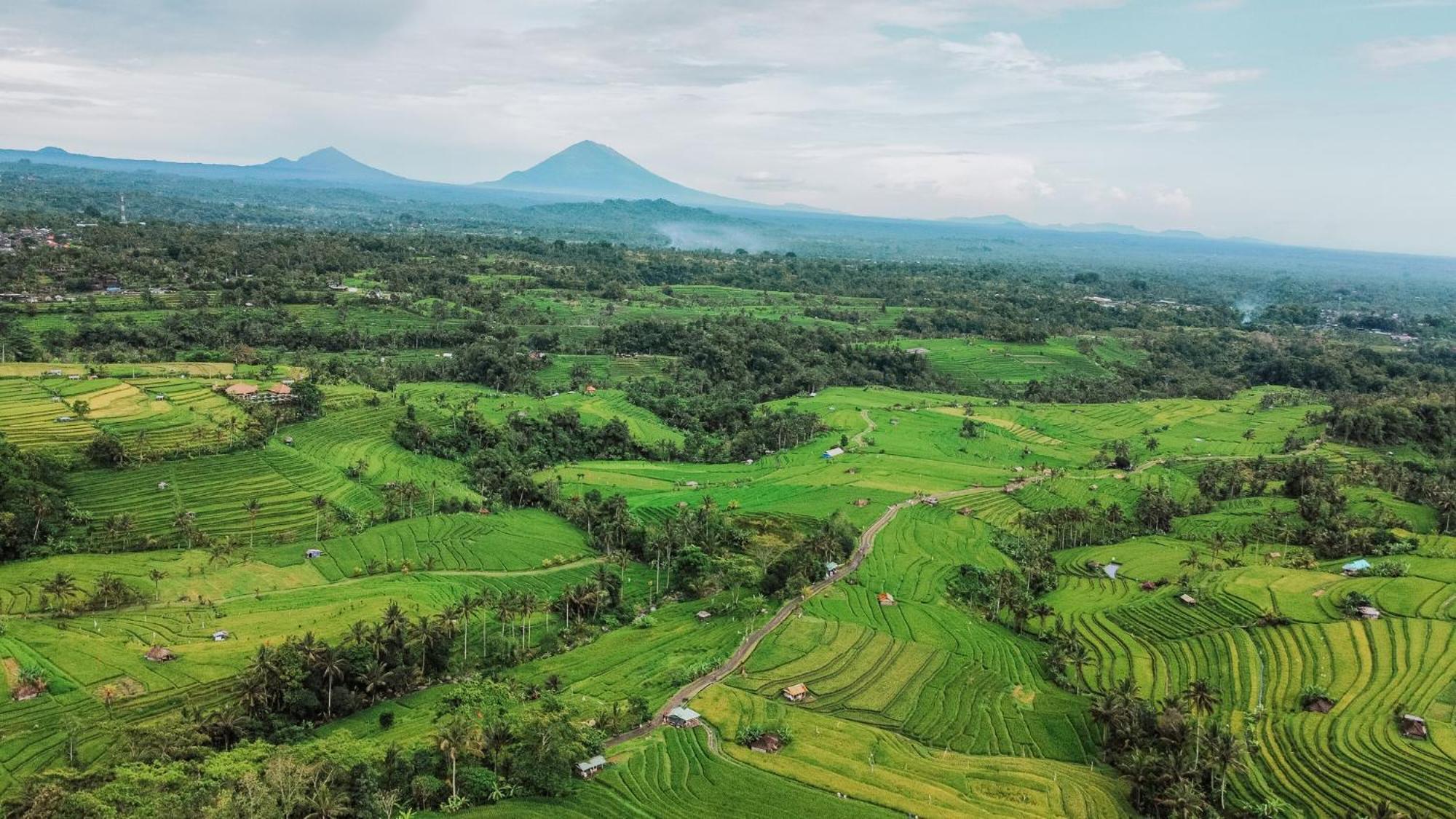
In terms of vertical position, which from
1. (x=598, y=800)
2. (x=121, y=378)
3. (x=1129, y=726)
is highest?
(x=121, y=378)

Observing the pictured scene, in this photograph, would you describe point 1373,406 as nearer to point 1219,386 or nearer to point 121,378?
point 1219,386

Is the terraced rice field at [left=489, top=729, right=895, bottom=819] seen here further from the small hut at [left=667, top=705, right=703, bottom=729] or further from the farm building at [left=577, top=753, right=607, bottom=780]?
the small hut at [left=667, top=705, right=703, bottom=729]

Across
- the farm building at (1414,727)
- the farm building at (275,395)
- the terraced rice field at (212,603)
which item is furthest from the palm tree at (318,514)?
the farm building at (1414,727)

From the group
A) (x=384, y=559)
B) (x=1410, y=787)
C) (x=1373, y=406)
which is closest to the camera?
(x=1410, y=787)

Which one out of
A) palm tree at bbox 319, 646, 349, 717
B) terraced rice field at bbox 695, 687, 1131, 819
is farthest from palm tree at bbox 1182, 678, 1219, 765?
palm tree at bbox 319, 646, 349, 717

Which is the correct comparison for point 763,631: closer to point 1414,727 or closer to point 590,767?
point 590,767

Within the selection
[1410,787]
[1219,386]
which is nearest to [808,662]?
[1410,787]
